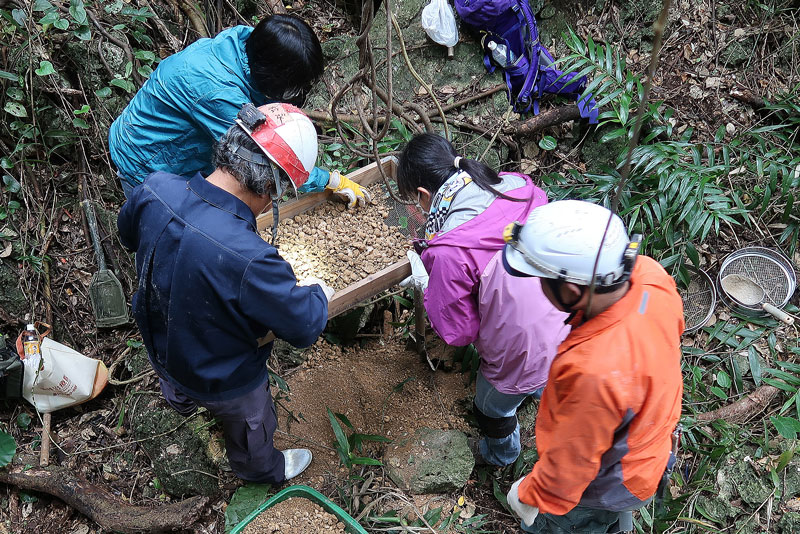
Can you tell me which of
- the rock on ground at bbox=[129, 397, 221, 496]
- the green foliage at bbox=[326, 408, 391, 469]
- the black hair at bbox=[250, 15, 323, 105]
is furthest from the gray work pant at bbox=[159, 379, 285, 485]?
the black hair at bbox=[250, 15, 323, 105]

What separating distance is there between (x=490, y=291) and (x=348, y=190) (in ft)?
3.44

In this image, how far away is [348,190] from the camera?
9.14 feet

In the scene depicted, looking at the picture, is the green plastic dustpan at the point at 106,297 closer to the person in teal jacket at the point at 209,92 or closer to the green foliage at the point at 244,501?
the person in teal jacket at the point at 209,92

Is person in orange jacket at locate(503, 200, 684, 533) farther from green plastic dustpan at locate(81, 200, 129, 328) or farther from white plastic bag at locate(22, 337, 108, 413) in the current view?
green plastic dustpan at locate(81, 200, 129, 328)

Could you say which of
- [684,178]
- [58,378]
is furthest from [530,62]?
[58,378]

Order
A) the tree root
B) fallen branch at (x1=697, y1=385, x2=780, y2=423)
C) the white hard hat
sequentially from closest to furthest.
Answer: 1. the white hard hat
2. fallen branch at (x1=697, y1=385, x2=780, y2=423)
3. the tree root

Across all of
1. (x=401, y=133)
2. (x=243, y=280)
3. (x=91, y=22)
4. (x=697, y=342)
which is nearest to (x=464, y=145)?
(x=401, y=133)

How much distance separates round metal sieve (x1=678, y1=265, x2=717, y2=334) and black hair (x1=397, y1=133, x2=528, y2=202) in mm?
1978

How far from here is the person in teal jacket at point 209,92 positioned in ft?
7.14

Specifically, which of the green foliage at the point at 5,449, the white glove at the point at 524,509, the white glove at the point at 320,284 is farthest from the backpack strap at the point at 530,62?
the green foliage at the point at 5,449

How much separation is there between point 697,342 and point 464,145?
209 centimetres

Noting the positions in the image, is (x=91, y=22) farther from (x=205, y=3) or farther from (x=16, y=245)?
(x=16, y=245)

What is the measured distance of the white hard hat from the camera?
4.73 ft

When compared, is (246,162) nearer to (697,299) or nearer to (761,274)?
(697,299)
